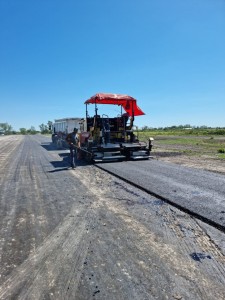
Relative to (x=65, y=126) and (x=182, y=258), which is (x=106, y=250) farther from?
(x=65, y=126)

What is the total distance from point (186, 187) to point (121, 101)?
8272mm

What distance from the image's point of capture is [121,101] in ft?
50.3

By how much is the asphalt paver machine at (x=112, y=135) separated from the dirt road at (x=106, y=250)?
683 centimetres

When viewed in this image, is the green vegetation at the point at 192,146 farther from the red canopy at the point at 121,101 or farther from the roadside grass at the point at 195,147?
the red canopy at the point at 121,101

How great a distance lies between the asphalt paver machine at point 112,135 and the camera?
46.0 feet

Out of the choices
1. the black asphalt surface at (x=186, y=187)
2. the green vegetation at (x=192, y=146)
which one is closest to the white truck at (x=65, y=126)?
the green vegetation at (x=192, y=146)

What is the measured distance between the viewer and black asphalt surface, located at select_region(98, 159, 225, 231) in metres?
6.00

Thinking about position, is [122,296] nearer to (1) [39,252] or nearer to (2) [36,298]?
(2) [36,298]

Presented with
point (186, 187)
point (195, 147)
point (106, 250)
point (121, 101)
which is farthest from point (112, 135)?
point (195, 147)

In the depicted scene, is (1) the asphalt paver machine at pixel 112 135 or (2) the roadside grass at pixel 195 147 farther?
(2) the roadside grass at pixel 195 147

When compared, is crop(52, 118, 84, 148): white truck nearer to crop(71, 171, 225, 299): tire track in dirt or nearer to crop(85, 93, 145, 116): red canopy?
crop(85, 93, 145, 116): red canopy

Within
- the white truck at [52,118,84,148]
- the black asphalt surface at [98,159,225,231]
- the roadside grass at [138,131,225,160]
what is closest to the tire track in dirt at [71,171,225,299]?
the black asphalt surface at [98,159,225,231]

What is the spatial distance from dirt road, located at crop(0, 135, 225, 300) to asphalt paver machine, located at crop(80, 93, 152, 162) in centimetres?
683

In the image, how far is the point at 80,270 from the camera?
3.59 metres
